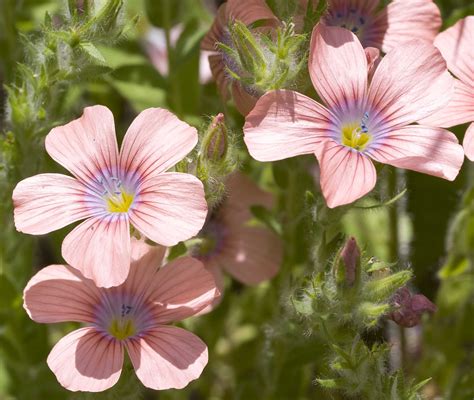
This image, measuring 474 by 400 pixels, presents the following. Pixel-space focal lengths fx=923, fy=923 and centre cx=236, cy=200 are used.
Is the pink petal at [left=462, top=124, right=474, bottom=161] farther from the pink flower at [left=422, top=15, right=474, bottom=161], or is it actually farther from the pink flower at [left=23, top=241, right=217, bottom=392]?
the pink flower at [left=23, top=241, right=217, bottom=392]

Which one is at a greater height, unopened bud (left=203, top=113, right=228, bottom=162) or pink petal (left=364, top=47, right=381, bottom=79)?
pink petal (left=364, top=47, right=381, bottom=79)

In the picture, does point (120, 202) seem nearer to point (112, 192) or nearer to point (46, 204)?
point (112, 192)

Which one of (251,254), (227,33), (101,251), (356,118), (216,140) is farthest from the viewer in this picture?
(251,254)

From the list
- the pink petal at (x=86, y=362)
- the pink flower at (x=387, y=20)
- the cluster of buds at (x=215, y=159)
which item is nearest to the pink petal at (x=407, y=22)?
the pink flower at (x=387, y=20)

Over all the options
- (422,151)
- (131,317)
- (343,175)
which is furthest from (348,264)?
(131,317)

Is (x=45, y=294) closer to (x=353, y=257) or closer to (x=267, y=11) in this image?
(x=353, y=257)

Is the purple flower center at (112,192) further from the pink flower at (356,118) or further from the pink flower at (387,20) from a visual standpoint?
the pink flower at (387,20)

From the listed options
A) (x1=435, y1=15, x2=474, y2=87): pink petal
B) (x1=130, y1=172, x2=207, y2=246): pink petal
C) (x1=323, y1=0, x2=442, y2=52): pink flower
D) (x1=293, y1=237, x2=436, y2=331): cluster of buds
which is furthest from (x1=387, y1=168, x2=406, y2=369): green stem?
(x1=130, y1=172, x2=207, y2=246): pink petal
